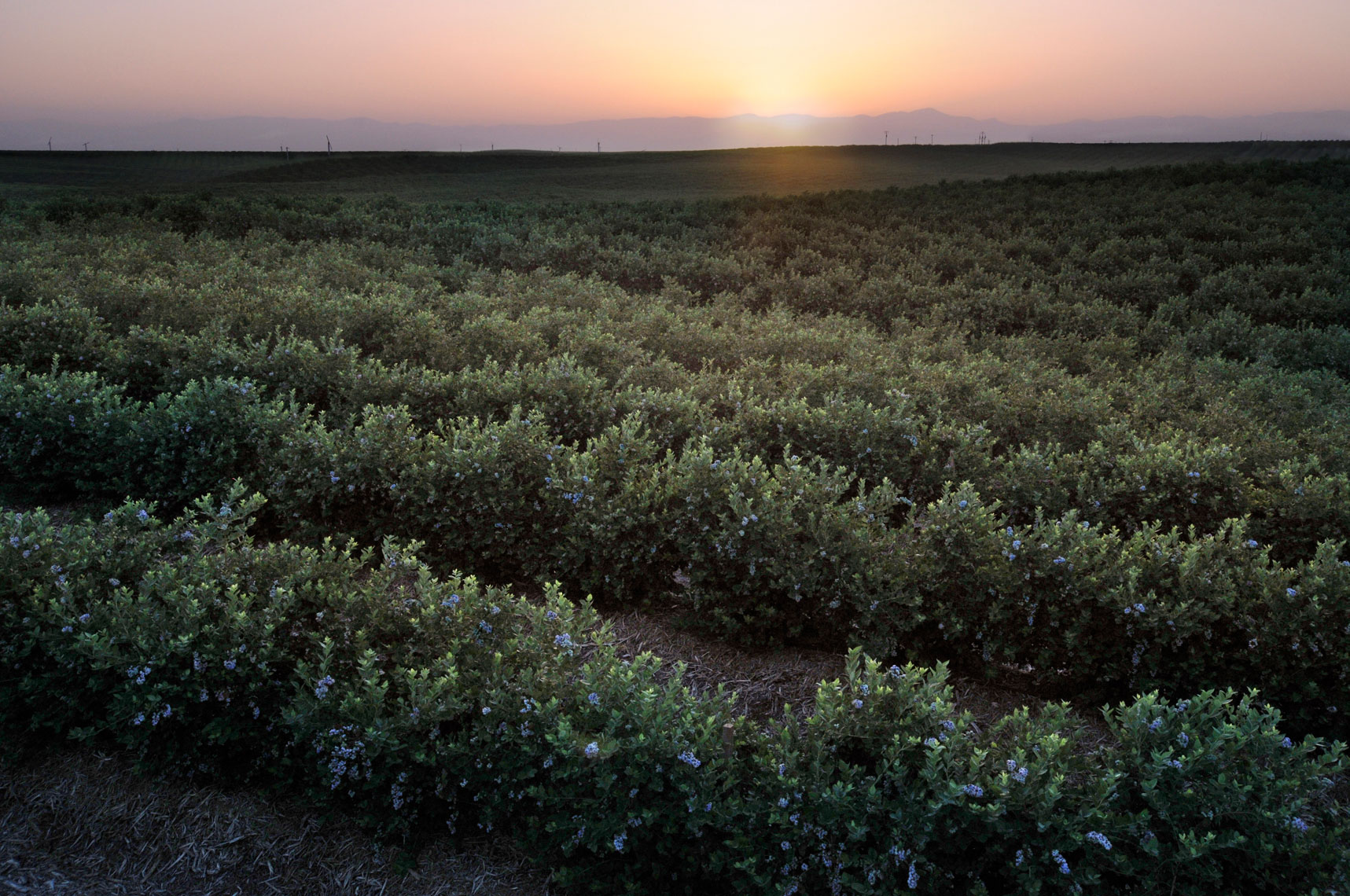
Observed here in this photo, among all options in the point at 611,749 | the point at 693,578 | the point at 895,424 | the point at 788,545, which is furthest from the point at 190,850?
the point at 895,424

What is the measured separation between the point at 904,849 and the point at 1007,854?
1.32 ft

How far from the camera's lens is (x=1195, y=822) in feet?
10.4

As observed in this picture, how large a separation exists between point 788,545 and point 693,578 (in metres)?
0.63

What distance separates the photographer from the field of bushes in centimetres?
321

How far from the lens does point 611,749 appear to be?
3.19 metres

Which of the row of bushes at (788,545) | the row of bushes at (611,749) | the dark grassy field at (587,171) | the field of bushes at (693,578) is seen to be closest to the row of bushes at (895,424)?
the field of bushes at (693,578)

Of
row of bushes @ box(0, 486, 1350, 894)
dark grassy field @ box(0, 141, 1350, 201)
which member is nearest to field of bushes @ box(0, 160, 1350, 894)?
row of bushes @ box(0, 486, 1350, 894)

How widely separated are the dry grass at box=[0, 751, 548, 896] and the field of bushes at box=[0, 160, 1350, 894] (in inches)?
7.5

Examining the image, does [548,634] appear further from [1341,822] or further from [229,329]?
[229,329]

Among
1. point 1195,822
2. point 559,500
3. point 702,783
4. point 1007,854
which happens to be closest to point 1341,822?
point 1195,822

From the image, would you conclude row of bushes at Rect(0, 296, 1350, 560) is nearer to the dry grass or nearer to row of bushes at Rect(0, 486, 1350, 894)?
row of bushes at Rect(0, 486, 1350, 894)

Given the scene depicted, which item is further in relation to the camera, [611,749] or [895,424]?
[895,424]

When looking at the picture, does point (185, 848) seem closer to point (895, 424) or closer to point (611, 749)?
point (611, 749)

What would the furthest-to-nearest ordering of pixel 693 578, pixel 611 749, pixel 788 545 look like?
pixel 693 578, pixel 788 545, pixel 611 749
